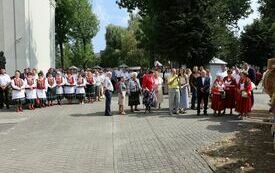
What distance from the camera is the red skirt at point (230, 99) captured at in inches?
778

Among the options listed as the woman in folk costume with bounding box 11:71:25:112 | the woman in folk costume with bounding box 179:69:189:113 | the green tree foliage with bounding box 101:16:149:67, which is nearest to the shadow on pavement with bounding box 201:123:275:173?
the woman in folk costume with bounding box 179:69:189:113

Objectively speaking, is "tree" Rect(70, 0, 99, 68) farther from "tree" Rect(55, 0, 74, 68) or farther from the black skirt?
the black skirt

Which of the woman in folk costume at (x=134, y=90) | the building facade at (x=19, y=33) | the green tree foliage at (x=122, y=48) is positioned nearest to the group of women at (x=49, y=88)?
the woman in folk costume at (x=134, y=90)

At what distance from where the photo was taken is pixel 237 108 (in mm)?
18719

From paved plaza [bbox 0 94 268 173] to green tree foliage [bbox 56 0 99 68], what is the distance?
46.5 m

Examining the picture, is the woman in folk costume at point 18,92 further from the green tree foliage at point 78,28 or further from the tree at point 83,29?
the tree at point 83,29

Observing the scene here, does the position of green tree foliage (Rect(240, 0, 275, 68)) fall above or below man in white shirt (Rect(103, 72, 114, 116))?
above

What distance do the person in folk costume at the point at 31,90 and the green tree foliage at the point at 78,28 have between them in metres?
42.3

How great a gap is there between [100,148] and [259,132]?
4646 mm

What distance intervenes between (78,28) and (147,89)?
5324cm

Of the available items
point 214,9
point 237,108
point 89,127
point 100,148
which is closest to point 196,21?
point 214,9

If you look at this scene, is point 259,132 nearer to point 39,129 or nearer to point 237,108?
point 237,108

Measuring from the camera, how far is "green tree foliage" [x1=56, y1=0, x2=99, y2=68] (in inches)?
2630

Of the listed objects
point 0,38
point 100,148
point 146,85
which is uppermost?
point 0,38
